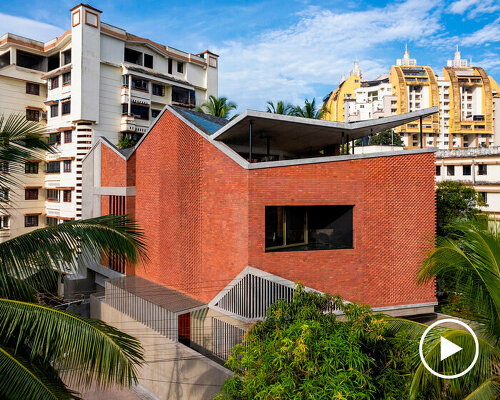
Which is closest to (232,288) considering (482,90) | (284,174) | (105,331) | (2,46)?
(284,174)

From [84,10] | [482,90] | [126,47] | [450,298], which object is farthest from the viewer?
[482,90]

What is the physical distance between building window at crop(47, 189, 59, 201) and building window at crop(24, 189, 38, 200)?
3.84 feet

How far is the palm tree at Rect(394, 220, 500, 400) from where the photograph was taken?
700 cm

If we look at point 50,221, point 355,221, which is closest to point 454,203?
point 355,221

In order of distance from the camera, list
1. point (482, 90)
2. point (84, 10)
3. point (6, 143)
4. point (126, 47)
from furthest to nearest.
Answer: point (482, 90) < point (126, 47) < point (84, 10) < point (6, 143)

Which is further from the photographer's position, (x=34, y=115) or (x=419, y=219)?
(x=34, y=115)

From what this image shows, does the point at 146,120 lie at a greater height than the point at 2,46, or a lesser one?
lesser

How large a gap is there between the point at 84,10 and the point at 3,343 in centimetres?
3190

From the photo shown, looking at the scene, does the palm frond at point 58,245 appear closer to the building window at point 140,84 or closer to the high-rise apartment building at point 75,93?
the high-rise apartment building at point 75,93

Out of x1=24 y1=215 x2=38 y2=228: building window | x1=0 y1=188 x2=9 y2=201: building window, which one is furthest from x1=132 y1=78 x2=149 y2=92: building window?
x1=0 y1=188 x2=9 y2=201: building window

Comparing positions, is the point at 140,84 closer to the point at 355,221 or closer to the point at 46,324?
the point at 355,221

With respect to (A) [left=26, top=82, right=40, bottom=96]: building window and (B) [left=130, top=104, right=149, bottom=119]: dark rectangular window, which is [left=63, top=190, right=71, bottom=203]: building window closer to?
(B) [left=130, top=104, right=149, bottom=119]: dark rectangular window

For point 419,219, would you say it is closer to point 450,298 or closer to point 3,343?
point 450,298

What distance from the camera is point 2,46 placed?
3541 cm
